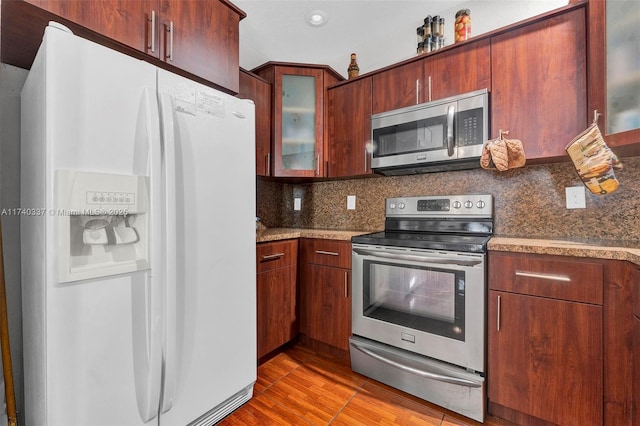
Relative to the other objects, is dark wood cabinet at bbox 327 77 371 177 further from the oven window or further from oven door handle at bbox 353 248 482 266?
the oven window

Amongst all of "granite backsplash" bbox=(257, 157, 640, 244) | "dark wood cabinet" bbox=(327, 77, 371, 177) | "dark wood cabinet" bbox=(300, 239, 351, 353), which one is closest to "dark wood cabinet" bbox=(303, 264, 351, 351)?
"dark wood cabinet" bbox=(300, 239, 351, 353)

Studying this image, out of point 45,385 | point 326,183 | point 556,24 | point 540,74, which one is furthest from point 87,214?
point 556,24

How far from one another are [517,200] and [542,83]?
0.70m

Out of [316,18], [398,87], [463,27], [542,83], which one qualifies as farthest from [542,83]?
[316,18]

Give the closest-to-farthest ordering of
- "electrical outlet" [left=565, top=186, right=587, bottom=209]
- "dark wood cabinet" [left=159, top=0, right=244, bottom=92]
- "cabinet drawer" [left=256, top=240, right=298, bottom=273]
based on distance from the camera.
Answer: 1. "dark wood cabinet" [left=159, top=0, right=244, bottom=92]
2. "electrical outlet" [left=565, top=186, right=587, bottom=209]
3. "cabinet drawer" [left=256, top=240, right=298, bottom=273]

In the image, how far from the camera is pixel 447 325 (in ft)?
5.11

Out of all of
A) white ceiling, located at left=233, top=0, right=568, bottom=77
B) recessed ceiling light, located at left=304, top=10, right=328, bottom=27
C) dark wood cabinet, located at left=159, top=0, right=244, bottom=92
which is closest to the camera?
dark wood cabinet, located at left=159, top=0, right=244, bottom=92

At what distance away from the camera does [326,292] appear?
6.77 ft

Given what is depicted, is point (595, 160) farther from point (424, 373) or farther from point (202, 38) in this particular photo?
point (202, 38)

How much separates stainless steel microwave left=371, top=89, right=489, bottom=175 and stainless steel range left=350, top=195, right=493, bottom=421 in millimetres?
323

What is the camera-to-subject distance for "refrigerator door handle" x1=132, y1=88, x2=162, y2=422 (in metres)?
1.01

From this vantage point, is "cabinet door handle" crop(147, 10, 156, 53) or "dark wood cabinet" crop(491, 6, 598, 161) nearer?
"cabinet door handle" crop(147, 10, 156, 53)

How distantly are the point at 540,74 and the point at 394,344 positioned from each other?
178cm

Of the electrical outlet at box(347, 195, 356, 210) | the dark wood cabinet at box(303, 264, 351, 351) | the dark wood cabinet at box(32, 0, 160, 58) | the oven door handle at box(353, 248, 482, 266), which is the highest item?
the dark wood cabinet at box(32, 0, 160, 58)
